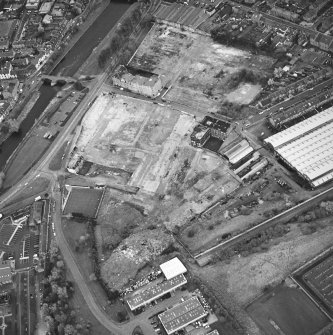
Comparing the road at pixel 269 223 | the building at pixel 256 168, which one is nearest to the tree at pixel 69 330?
the road at pixel 269 223

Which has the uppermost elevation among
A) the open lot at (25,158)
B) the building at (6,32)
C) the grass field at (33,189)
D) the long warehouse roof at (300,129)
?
the building at (6,32)

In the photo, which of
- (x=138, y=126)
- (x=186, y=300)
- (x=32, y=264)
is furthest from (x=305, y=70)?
(x=32, y=264)

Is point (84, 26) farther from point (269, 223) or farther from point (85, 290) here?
point (85, 290)

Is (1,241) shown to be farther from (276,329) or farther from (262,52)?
(262,52)

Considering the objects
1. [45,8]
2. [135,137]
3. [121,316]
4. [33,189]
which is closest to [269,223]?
[121,316]

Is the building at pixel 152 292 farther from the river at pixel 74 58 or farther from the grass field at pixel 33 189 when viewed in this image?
the river at pixel 74 58

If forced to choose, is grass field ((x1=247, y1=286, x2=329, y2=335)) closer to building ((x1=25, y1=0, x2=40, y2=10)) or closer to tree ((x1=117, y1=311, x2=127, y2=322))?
tree ((x1=117, y1=311, x2=127, y2=322))

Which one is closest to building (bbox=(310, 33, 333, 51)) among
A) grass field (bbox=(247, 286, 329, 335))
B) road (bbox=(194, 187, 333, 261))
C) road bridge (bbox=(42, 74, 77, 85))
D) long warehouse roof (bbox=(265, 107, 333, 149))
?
long warehouse roof (bbox=(265, 107, 333, 149))
